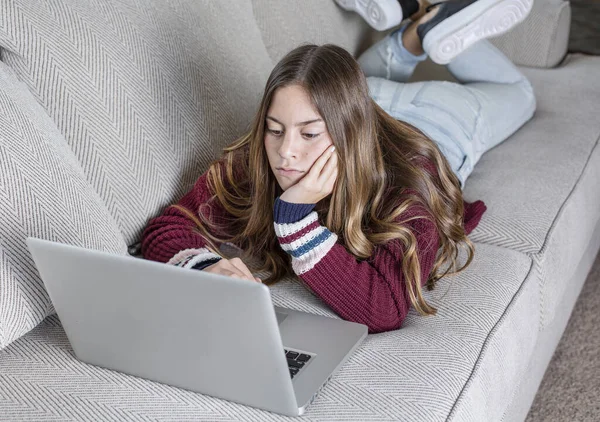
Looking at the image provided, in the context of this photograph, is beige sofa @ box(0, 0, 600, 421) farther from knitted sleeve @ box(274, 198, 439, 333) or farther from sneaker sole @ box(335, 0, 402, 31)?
sneaker sole @ box(335, 0, 402, 31)

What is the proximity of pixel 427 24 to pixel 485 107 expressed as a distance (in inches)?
9.6

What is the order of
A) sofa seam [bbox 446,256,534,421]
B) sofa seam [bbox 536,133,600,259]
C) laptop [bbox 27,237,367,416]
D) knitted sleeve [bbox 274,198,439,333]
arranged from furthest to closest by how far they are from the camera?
sofa seam [bbox 536,133,600,259] → knitted sleeve [bbox 274,198,439,333] → sofa seam [bbox 446,256,534,421] → laptop [bbox 27,237,367,416]

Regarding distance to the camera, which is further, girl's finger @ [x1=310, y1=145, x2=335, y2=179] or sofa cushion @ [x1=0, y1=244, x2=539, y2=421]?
girl's finger @ [x1=310, y1=145, x2=335, y2=179]

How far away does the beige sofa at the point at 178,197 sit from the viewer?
104 cm

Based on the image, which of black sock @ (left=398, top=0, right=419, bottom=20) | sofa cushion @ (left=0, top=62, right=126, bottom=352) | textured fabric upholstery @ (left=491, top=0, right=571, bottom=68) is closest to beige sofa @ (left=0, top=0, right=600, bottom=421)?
sofa cushion @ (left=0, top=62, right=126, bottom=352)

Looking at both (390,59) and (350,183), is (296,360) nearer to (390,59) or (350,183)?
(350,183)

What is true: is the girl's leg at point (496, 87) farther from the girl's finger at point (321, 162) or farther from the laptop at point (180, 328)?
the laptop at point (180, 328)

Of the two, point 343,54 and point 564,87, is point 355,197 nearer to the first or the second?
point 343,54

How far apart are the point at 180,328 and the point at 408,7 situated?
136cm

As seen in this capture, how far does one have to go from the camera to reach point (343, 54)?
133 cm

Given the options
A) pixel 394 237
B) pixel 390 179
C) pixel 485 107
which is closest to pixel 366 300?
pixel 394 237

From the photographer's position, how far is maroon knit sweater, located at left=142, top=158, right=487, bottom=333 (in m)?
1.22

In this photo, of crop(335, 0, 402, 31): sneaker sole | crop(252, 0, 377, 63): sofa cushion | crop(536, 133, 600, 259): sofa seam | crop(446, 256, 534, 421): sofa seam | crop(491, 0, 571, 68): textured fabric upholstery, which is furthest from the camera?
crop(491, 0, 571, 68): textured fabric upholstery

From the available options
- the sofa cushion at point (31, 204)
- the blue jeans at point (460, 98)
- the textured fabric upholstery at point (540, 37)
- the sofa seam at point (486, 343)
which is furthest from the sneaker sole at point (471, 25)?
the sofa cushion at point (31, 204)
